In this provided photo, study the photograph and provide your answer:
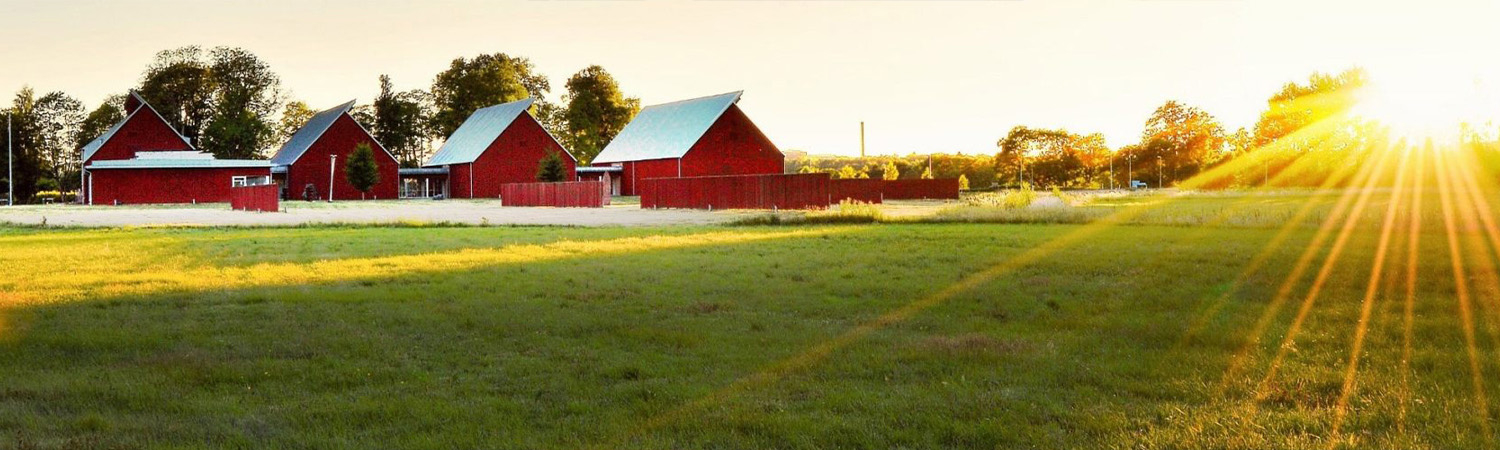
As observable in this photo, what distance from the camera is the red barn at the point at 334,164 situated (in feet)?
209

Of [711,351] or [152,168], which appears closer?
[711,351]

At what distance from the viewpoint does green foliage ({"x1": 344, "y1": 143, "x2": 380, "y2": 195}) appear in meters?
61.1

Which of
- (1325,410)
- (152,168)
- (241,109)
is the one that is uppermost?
(241,109)

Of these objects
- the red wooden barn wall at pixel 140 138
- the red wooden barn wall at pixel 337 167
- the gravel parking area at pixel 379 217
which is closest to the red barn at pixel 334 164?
the red wooden barn wall at pixel 337 167

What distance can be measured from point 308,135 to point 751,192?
41.2m

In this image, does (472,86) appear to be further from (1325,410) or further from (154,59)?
(1325,410)

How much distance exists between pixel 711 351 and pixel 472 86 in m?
76.9

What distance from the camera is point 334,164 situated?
6350 centimetres

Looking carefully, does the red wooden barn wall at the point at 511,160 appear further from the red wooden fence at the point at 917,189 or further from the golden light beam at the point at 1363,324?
the golden light beam at the point at 1363,324

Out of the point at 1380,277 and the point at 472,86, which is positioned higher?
the point at 472,86

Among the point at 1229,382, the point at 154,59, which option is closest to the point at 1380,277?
the point at 1229,382

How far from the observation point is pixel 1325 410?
16.0ft

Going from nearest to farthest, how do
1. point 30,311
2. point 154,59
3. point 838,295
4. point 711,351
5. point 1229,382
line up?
point 1229,382, point 711,351, point 30,311, point 838,295, point 154,59

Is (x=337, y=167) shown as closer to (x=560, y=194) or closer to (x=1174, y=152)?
(x=560, y=194)
